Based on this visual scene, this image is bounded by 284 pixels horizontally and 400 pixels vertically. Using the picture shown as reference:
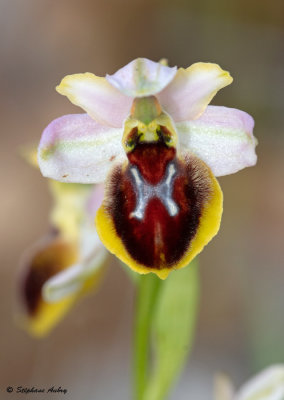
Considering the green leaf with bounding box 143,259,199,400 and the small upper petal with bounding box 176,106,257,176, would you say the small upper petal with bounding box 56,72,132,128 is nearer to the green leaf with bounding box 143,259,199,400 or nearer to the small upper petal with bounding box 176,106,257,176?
the small upper petal with bounding box 176,106,257,176

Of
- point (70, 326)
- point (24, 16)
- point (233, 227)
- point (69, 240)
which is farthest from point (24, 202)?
point (69, 240)

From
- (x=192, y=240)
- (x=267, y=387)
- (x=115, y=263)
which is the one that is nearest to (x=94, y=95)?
(x=192, y=240)

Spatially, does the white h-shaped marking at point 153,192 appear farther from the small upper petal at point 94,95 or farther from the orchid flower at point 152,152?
the small upper petal at point 94,95

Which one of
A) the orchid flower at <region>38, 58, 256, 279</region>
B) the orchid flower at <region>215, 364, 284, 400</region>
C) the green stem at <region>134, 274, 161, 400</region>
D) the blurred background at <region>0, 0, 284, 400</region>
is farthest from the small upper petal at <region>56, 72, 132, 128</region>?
the blurred background at <region>0, 0, 284, 400</region>

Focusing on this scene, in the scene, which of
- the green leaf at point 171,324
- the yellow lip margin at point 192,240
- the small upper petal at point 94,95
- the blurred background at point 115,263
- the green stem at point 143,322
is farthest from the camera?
the blurred background at point 115,263

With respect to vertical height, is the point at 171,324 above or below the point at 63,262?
below

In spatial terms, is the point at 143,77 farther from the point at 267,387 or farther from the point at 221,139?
the point at 267,387

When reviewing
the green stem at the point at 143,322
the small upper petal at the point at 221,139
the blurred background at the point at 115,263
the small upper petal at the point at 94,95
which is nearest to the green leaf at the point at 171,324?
the green stem at the point at 143,322
